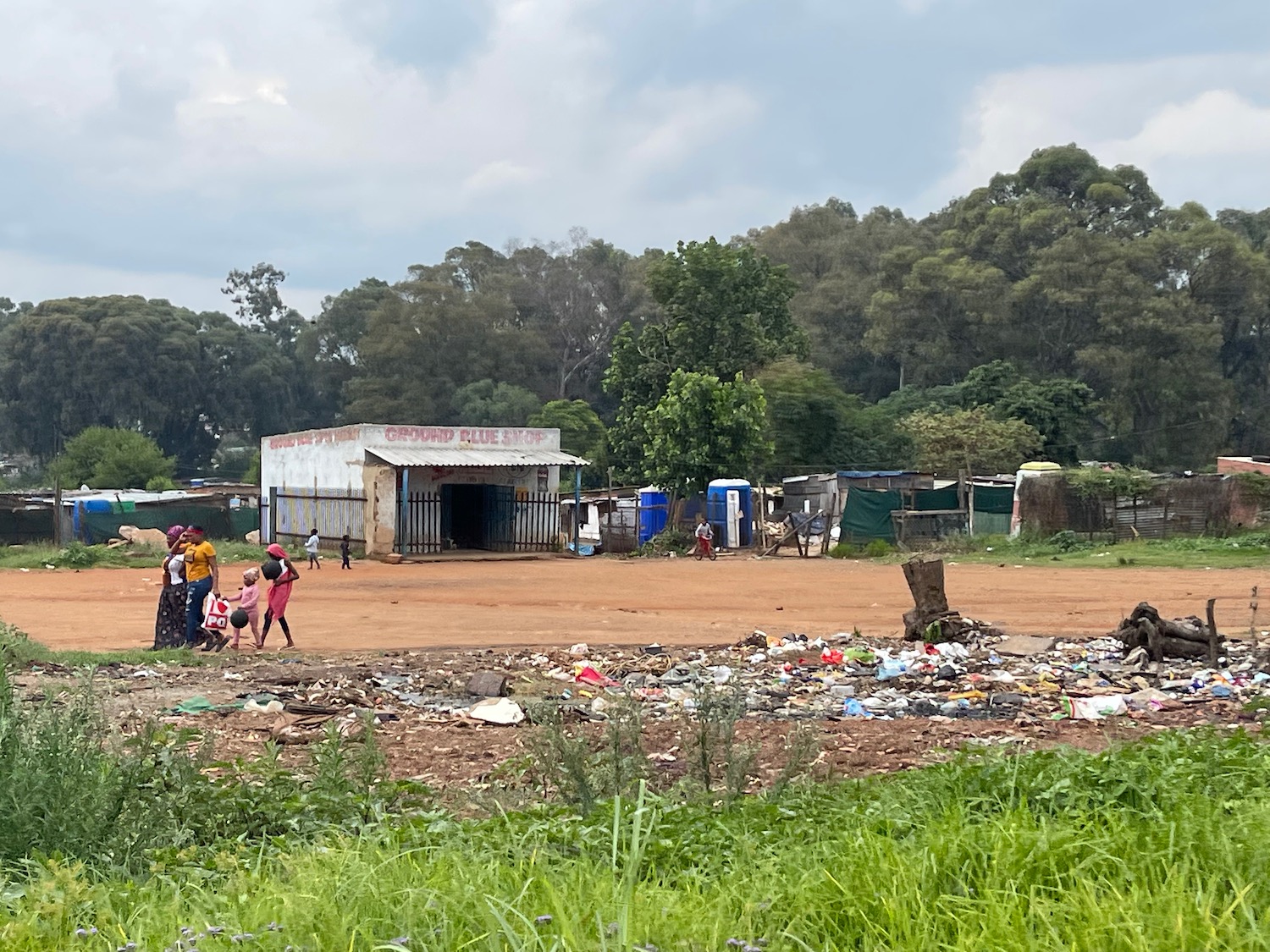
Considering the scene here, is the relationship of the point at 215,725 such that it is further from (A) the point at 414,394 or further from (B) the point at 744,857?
(A) the point at 414,394

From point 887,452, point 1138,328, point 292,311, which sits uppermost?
point 292,311

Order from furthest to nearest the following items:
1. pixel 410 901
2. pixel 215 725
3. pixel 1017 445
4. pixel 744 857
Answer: pixel 1017 445, pixel 215 725, pixel 744 857, pixel 410 901

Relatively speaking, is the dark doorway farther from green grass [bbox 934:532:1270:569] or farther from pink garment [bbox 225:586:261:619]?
pink garment [bbox 225:586:261:619]

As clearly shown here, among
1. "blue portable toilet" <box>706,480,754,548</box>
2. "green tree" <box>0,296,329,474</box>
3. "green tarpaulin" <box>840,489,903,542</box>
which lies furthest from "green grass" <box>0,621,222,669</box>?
"green tree" <box>0,296,329,474</box>

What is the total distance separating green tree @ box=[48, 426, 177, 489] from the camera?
2077 inches

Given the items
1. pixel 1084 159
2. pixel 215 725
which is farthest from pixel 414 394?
pixel 215 725

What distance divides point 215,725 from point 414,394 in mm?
55336

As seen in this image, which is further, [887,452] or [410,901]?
[887,452]

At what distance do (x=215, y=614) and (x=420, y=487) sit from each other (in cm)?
2076

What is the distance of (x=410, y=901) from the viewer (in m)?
3.38

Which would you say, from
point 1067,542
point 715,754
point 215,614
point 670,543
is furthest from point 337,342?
point 715,754

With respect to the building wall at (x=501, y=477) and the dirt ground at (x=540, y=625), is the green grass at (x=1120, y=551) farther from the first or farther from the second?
the building wall at (x=501, y=477)

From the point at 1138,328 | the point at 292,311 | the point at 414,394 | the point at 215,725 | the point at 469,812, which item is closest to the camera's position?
the point at 469,812

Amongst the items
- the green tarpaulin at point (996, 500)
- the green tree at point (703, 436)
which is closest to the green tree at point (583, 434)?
the green tree at point (703, 436)
